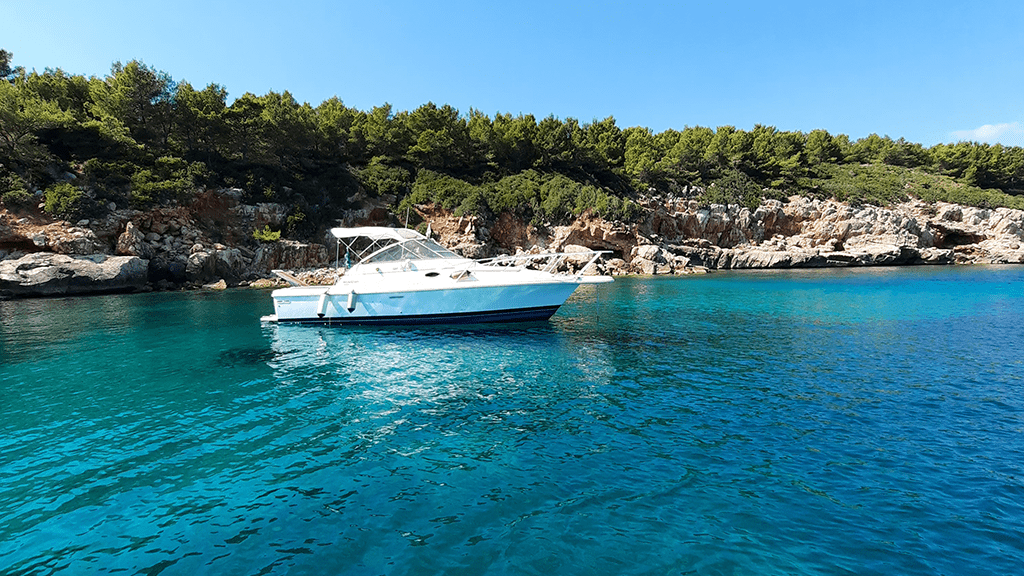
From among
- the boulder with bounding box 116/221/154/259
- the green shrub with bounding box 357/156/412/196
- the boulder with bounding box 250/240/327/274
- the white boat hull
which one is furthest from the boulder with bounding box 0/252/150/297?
the green shrub with bounding box 357/156/412/196

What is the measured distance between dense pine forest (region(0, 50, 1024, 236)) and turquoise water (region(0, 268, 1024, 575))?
30024 mm

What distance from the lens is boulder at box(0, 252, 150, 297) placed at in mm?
27828

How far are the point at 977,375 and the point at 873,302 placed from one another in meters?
15.1

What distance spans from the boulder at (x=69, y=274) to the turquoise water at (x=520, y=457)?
20.6 meters

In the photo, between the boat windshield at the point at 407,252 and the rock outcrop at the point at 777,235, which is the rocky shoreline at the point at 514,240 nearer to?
the rock outcrop at the point at 777,235

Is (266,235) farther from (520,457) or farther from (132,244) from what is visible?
(520,457)

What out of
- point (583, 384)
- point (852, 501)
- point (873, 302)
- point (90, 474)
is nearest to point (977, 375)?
point (852, 501)

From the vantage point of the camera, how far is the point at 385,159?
51562mm

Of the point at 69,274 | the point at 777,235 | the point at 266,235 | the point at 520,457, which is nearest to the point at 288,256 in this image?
the point at 266,235

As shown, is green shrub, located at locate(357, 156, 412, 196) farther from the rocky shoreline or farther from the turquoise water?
the turquoise water

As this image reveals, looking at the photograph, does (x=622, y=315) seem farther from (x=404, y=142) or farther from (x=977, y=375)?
(x=404, y=142)

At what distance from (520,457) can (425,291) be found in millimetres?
11181

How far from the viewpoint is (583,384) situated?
405 inches

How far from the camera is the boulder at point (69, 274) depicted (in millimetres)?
27828
